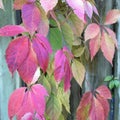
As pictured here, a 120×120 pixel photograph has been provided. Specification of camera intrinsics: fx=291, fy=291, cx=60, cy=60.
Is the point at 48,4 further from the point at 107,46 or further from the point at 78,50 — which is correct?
the point at 78,50

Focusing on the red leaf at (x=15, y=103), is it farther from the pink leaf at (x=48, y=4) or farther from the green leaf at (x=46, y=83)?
the green leaf at (x=46, y=83)

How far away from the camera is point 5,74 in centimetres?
150

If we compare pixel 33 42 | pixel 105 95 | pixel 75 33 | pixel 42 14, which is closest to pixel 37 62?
pixel 33 42

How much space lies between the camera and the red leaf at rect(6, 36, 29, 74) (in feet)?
2.58

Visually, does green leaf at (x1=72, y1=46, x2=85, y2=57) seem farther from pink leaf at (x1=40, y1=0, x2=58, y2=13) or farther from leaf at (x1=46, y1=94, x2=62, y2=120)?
pink leaf at (x1=40, y1=0, x2=58, y2=13)

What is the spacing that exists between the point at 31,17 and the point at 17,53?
112 mm

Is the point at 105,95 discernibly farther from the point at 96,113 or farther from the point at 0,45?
the point at 0,45

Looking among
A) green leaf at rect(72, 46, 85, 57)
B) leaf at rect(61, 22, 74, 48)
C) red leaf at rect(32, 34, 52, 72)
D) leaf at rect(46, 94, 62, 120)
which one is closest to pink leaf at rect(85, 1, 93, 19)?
leaf at rect(61, 22, 74, 48)

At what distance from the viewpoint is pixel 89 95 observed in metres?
1.23

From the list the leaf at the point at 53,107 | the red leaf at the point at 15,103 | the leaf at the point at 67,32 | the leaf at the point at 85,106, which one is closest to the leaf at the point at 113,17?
the leaf at the point at 67,32

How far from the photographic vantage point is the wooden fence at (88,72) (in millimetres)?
1407

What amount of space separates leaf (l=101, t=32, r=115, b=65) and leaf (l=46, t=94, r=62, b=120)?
0.34 metres

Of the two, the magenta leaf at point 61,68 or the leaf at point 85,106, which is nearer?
the magenta leaf at point 61,68

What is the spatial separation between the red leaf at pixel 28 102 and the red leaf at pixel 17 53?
131mm
